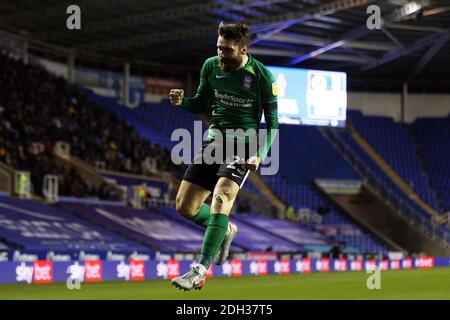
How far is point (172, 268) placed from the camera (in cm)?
2431

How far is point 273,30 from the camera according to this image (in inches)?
1638

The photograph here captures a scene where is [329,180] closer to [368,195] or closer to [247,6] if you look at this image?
[368,195]

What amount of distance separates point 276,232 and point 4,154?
15402 mm

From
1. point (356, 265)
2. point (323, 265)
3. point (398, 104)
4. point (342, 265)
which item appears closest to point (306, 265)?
point (323, 265)

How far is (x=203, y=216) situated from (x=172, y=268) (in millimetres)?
15547

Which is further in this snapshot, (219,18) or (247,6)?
(219,18)

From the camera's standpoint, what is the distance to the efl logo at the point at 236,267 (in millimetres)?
28052

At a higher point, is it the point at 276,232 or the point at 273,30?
the point at 273,30

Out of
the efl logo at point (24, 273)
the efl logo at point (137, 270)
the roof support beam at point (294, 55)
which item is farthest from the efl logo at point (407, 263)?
the efl logo at point (24, 273)

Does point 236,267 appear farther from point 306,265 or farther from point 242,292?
point 242,292

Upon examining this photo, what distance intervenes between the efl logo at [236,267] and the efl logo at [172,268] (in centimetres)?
368

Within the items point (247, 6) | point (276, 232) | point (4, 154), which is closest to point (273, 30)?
point (247, 6)

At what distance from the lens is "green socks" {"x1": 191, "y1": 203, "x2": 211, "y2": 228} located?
897cm

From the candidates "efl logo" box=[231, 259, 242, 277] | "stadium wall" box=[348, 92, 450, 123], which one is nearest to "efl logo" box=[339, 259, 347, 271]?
"efl logo" box=[231, 259, 242, 277]
